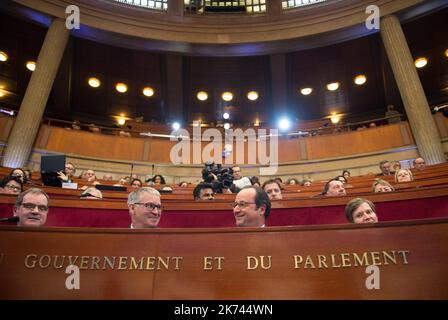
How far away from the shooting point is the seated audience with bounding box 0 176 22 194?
337 cm

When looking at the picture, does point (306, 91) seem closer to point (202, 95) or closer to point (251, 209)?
point (202, 95)

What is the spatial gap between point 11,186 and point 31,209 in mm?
1395

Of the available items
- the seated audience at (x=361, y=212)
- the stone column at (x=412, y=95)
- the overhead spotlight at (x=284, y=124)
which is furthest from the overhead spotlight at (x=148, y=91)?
the seated audience at (x=361, y=212)

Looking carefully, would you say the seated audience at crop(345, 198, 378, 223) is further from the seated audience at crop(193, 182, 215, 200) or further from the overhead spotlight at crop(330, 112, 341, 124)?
the overhead spotlight at crop(330, 112, 341, 124)

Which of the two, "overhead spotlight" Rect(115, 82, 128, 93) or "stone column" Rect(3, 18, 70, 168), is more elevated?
"overhead spotlight" Rect(115, 82, 128, 93)

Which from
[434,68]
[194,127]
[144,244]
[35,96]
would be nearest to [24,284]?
[144,244]

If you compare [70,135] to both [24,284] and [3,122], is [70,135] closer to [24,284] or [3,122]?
[3,122]

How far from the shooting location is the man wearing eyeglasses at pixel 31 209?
7.48ft

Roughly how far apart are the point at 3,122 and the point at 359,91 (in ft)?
36.9

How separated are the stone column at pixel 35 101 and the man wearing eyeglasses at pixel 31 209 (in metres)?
6.34

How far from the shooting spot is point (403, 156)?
339 inches

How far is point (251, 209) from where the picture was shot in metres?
2.27

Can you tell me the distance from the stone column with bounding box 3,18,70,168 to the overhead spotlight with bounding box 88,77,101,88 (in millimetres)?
2270

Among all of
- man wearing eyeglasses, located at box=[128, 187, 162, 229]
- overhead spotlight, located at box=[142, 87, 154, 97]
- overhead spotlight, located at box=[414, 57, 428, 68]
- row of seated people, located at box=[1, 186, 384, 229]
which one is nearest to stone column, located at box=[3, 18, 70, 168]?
overhead spotlight, located at box=[142, 87, 154, 97]
